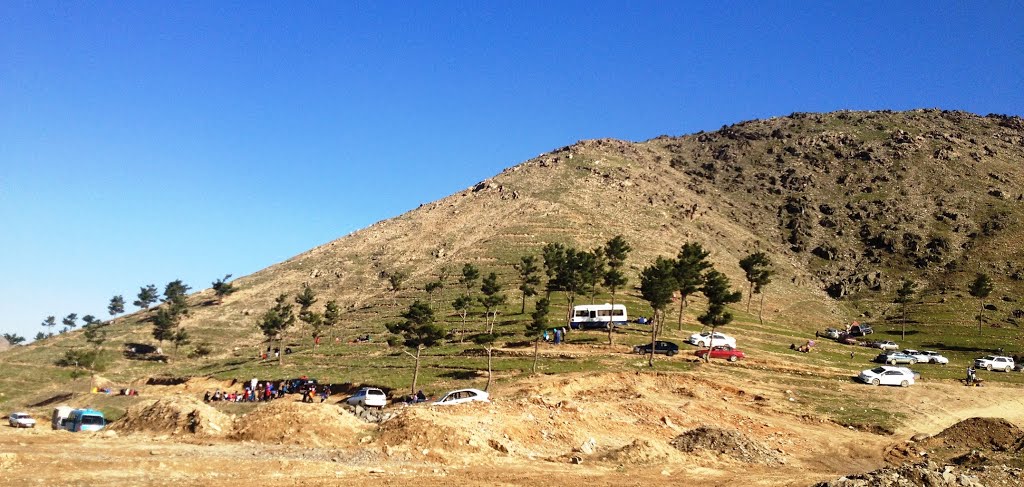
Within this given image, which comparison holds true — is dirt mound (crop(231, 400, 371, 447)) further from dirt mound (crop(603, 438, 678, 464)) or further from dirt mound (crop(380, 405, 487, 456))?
dirt mound (crop(603, 438, 678, 464))

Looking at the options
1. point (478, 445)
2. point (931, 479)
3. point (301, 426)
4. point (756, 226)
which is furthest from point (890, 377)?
point (756, 226)

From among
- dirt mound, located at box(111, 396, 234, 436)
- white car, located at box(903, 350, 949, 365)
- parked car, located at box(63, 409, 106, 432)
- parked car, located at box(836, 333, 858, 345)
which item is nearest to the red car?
white car, located at box(903, 350, 949, 365)

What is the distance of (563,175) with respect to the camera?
486 ft

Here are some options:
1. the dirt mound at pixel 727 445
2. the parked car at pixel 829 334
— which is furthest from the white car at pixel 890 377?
the parked car at pixel 829 334

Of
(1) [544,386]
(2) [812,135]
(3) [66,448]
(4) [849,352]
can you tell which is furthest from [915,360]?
(2) [812,135]

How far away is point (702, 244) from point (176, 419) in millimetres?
100493

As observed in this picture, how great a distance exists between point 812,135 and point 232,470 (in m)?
198

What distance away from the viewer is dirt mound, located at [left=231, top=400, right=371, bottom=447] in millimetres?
27391

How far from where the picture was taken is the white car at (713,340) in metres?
56.9

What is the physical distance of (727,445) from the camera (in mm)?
27156

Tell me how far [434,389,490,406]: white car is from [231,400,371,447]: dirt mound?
6.68 m

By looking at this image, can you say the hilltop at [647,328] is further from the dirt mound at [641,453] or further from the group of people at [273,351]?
the group of people at [273,351]

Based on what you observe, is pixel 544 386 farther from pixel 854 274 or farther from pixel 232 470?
pixel 854 274

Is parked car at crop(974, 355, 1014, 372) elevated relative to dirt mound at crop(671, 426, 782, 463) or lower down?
elevated
